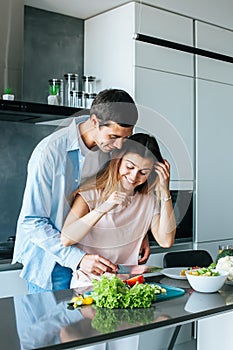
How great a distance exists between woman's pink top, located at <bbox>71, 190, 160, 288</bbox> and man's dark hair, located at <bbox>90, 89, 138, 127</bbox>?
27 centimetres

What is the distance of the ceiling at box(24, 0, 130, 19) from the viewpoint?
10.7ft

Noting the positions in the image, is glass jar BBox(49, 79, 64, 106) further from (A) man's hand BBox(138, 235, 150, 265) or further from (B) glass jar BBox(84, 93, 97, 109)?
(A) man's hand BBox(138, 235, 150, 265)

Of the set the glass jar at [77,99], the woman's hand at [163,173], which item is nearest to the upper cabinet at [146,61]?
the glass jar at [77,99]

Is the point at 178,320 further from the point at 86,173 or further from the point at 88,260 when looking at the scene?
the point at 86,173

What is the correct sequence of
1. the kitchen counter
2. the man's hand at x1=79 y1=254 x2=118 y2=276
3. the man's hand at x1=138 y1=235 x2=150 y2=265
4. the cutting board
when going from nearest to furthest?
the kitchen counter, the cutting board, the man's hand at x1=79 y1=254 x2=118 y2=276, the man's hand at x1=138 y1=235 x2=150 y2=265

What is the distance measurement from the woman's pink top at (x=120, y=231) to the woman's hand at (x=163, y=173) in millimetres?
52

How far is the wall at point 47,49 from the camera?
3.33 m

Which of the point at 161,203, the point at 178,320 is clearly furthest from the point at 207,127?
the point at 178,320

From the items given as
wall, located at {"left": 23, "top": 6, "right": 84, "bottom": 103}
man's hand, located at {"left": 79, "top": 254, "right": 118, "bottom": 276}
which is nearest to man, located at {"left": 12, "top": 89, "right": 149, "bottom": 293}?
man's hand, located at {"left": 79, "top": 254, "right": 118, "bottom": 276}

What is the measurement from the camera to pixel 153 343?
3.18 metres

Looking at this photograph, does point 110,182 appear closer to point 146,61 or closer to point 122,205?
point 122,205

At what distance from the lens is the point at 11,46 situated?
296 centimetres

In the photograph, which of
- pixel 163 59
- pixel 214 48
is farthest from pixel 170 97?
pixel 214 48

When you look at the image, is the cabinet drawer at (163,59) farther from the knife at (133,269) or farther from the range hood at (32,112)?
the knife at (133,269)
